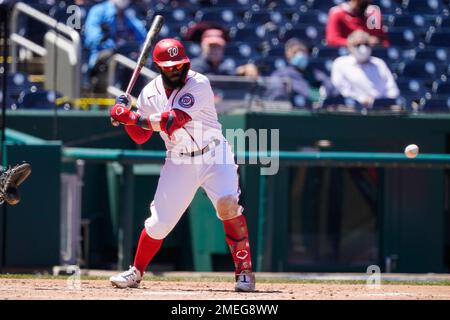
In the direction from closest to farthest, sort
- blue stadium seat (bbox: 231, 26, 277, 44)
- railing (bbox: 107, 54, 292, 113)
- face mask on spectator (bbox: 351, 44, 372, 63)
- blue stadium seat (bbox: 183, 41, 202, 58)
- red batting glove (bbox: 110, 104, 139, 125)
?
red batting glove (bbox: 110, 104, 139, 125) → railing (bbox: 107, 54, 292, 113) → face mask on spectator (bbox: 351, 44, 372, 63) → blue stadium seat (bbox: 183, 41, 202, 58) → blue stadium seat (bbox: 231, 26, 277, 44)

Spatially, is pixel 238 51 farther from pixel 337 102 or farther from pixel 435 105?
pixel 435 105

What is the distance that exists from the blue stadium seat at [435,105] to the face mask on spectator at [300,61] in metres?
1.26

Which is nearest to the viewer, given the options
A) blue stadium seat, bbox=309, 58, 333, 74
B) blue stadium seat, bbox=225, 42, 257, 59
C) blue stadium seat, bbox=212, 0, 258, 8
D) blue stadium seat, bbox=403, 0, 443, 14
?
blue stadium seat, bbox=309, 58, 333, 74

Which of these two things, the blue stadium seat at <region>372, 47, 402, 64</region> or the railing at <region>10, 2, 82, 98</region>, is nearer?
the railing at <region>10, 2, 82, 98</region>

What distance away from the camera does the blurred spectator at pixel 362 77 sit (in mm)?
11766

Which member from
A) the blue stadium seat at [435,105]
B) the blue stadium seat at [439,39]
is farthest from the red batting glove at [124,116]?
the blue stadium seat at [439,39]

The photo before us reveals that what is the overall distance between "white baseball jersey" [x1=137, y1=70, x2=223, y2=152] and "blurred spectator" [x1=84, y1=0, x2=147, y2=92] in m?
3.89

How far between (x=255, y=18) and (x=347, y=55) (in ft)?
4.56

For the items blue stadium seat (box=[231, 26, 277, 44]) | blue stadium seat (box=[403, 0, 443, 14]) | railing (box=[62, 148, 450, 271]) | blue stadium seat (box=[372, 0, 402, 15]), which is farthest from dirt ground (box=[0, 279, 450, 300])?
blue stadium seat (box=[403, 0, 443, 14])

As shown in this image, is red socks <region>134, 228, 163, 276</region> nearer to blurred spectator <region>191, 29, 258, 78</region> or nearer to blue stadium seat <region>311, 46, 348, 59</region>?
blurred spectator <region>191, 29, 258, 78</region>

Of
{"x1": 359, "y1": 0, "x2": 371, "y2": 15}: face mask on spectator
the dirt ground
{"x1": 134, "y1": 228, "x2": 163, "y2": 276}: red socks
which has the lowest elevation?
the dirt ground

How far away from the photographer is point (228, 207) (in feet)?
25.9

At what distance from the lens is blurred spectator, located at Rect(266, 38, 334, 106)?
38.1ft

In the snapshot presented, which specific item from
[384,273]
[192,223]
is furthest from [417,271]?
[192,223]
